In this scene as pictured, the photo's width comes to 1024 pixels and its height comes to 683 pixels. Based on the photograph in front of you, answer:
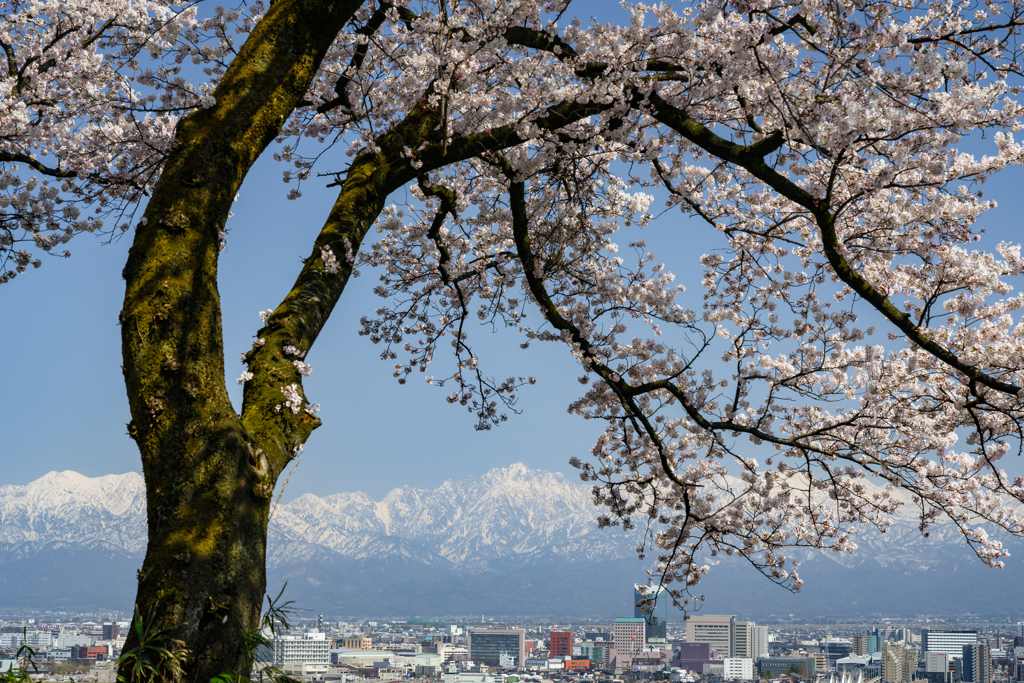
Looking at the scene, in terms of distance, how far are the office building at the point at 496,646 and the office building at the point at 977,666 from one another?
53.5 metres

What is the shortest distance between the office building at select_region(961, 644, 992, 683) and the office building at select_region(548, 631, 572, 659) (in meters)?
52.9

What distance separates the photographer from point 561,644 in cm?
10781

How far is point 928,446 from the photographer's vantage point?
5836 mm

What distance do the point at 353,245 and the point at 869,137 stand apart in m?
2.60

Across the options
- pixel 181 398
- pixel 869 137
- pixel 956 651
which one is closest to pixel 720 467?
pixel 869 137

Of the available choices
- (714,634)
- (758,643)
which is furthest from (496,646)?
(758,643)

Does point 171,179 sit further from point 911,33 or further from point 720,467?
point 720,467

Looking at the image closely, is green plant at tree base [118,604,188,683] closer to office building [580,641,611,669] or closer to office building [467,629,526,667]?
office building [580,641,611,669]

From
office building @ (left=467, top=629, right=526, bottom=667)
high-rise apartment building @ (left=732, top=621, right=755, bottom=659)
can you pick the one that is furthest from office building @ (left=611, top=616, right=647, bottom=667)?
office building @ (left=467, top=629, right=526, bottom=667)

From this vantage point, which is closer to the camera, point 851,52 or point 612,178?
point 851,52

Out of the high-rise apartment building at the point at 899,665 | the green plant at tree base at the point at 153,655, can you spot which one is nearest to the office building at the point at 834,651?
the high-rise apartment building at the point at 899,665

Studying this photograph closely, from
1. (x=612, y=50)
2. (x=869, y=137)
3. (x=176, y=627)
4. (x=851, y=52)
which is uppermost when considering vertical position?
(x=612, y=50)

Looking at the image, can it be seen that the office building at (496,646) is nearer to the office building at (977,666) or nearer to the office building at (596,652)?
the office building at (596,652)

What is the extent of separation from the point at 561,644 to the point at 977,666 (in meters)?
56.5
